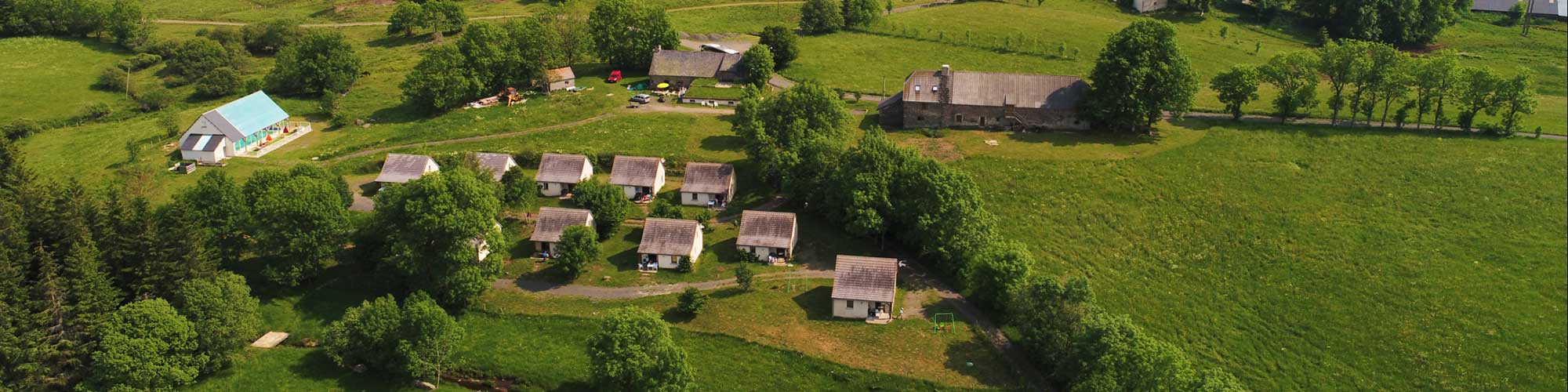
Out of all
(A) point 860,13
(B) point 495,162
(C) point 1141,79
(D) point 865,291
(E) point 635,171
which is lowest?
(D) point 865,291

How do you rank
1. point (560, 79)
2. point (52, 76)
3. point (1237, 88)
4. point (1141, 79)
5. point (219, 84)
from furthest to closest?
point (52, 76)
point (219, 84)
point (560, 79)
point (1237, 88)
point (1141, 79)

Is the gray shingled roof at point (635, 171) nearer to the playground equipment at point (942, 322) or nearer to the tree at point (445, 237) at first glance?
the tree at point (445, 237)

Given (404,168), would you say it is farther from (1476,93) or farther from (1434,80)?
(1476,93)

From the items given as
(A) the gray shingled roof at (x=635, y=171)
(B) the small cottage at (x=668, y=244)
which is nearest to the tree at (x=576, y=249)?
(B) the small cottage at (x=668, y=244)

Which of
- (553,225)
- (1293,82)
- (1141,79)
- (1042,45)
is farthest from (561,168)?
(1293,82)

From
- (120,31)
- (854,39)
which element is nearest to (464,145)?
(854,39)

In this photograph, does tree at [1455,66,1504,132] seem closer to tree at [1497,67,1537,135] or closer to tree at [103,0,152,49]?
tree at [1497,67,1537,135]
